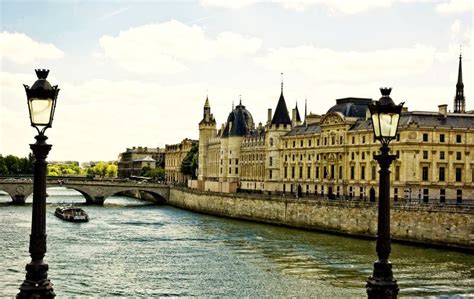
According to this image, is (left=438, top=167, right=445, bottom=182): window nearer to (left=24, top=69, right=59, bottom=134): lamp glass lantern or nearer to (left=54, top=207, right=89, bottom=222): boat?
(left=54, top=207, right=89, bottom=222): boat

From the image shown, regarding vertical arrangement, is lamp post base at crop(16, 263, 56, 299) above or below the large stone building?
below

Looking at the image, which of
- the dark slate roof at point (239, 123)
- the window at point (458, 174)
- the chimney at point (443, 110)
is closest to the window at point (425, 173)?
the window at point (458, 174)

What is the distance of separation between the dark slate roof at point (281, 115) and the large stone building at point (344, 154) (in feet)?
0.42

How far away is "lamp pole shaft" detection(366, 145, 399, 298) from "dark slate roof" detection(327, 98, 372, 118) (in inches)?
2625

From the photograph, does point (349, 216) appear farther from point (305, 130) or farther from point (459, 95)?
point (459, 95)

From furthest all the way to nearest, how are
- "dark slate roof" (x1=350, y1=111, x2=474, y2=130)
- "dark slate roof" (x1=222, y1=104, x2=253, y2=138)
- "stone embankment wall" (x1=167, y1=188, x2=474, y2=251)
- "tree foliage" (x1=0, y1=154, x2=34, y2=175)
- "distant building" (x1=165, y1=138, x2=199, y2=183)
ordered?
"tree foliage" (x1=0, y1=154, x2=34, y2=175)
"distant building" (x1=165, y1=138, x2=199, y2=183)
"dark slate roof" (x1=222, y1=104, x2=253, y2=138)
"dark slate roof" (x1=350, y1=111, x2=474, y2=130)
"stone embankment wall" (x1=167, y1=188, x2=474, y2=251)

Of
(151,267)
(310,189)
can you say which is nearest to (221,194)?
(310,189)

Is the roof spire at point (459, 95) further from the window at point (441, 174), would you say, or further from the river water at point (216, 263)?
the river water at point (216, 263)

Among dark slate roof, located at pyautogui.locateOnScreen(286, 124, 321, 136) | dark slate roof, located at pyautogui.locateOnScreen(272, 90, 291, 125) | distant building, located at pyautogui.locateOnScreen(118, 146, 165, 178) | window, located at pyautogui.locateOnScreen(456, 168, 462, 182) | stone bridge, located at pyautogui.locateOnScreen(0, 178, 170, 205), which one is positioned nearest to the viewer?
window, located at pyautogui.locateOnScreen(456, 168, 462, 182)

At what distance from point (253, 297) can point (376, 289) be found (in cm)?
2061

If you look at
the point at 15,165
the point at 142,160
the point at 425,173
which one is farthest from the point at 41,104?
the point at 142,160

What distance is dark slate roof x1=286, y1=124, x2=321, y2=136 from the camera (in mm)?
82800

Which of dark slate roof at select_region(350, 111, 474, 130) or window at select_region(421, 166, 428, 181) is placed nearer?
window at select_region(421, 166, 428, 181)

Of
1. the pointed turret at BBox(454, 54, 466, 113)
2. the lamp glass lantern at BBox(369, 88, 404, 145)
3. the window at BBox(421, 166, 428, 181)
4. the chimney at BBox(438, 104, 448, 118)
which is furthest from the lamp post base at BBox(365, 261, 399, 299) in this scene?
the pointed turret at BBox(454, 54, 466, 113)
